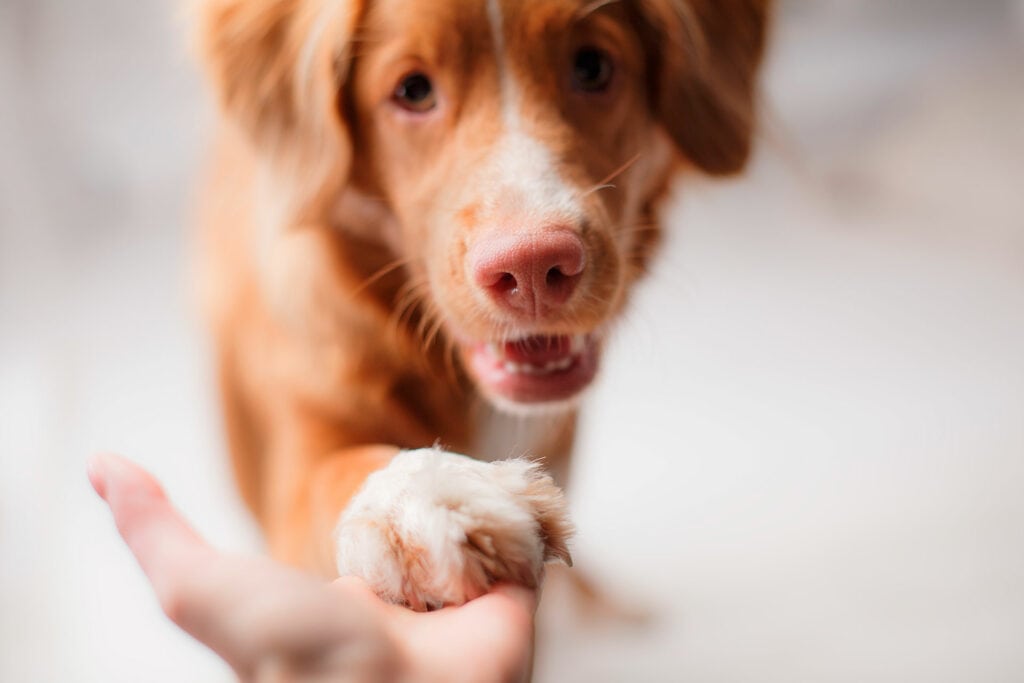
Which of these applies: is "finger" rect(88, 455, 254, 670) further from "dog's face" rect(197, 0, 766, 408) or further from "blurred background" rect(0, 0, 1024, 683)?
"blurred background" rect(0, 0, 1024, 683)

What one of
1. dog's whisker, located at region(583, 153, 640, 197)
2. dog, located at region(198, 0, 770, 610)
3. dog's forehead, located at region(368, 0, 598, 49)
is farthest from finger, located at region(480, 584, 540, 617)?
dog's forehead, located at region(368, 0, 598, 49)

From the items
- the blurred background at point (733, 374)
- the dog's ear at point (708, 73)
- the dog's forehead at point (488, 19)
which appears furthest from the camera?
the blurred background at point (733, 374)

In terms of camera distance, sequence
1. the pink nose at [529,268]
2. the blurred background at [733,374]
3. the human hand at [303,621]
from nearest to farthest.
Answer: the human hand at [303,621] → the pink nose at [529,268] → the blurred background at [733,374]

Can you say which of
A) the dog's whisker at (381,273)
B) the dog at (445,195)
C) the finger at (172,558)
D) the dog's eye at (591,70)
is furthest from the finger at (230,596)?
the dog's eye at (591,70)

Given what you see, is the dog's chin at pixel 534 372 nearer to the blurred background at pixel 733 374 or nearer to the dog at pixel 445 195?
the dog at pixel 445 195

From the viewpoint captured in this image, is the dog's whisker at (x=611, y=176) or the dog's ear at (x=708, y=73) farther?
the dog's ear at (x=708, y=73)

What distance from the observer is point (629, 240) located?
103cm

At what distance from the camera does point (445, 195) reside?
2.92 feet

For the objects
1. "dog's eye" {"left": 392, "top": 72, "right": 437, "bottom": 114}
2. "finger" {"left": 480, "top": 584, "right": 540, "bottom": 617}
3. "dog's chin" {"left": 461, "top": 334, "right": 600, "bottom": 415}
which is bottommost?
"finger" {"left": 480, "top": 584, "right": 540, "bottom": 617}

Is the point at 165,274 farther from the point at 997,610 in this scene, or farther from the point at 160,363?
the point at 997,610

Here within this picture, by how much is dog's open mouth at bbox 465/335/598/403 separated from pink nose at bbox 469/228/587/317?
4.7 inches

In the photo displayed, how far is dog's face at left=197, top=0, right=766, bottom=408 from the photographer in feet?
2.71

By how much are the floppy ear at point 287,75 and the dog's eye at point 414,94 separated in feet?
0.21

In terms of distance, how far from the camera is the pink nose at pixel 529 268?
764mm
